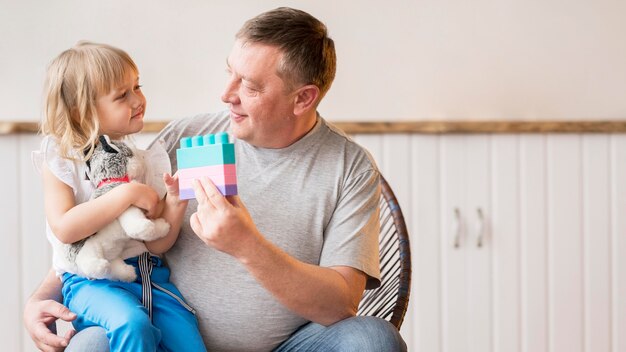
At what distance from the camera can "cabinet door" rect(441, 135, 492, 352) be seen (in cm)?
290

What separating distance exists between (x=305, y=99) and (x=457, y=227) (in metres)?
1.22

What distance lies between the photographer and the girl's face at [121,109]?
1.69 m

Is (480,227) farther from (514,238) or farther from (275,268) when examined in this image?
(275,268)

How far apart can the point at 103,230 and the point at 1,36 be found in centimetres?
142

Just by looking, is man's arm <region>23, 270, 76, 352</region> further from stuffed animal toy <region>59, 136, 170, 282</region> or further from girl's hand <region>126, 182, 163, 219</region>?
girl's hand <region>126, 182, 163, 219</region>

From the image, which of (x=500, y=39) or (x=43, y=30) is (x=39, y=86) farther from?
(x=500, y=39)

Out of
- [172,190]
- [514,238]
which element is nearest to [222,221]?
[172,190]

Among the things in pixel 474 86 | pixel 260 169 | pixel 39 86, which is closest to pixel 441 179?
pixel 474 86

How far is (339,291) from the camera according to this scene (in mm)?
1674

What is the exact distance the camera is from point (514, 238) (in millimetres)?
2926

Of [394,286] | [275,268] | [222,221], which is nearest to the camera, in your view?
[222,221]

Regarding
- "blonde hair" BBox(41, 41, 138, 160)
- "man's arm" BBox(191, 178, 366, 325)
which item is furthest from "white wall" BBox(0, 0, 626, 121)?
"man's arm" BBox(191, 178, 366, 325)

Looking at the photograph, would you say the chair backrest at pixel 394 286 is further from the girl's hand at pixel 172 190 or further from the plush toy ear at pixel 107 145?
the plush toy ear at pixel 107 145

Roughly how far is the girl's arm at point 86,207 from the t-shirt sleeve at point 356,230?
0.39m
